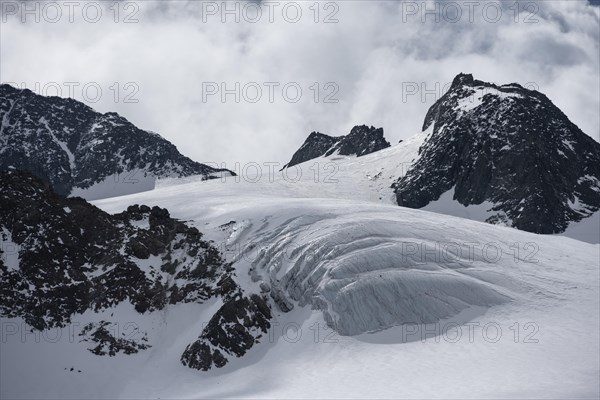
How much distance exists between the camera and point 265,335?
56125 millimetres

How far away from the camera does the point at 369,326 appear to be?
54625 millimetres

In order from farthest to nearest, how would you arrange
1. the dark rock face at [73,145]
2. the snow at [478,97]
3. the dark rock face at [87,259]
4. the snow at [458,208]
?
the dark rock face at [73,145]
the snow at [478,97]
the snow at [458,208]
the dark rock face at [87,259]

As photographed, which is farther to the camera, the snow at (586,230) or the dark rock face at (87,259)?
the snow at (586,230)

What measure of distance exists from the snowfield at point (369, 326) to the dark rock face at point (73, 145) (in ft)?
350

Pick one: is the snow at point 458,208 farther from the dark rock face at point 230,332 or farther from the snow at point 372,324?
the dark rock face at point 230,332

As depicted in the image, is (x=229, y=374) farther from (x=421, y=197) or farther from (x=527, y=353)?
(x=421, y=197)

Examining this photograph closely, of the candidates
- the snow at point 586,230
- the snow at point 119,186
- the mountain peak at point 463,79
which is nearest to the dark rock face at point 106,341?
the snow at point 586,230

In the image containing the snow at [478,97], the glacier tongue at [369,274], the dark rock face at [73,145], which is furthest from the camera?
the dark rock face at [73,145]

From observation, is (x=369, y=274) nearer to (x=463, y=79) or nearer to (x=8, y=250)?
(x=8, y=250)

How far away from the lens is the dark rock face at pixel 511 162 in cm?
10912

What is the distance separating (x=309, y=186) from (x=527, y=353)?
7544cm

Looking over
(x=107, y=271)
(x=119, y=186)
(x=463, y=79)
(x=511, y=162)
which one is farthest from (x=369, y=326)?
(x=119, y=186)

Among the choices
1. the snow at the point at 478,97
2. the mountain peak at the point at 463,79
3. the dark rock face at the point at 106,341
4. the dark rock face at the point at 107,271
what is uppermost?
the mountain peak at the point at 463,79

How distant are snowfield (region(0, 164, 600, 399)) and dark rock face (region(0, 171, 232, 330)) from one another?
1859 millimetres
